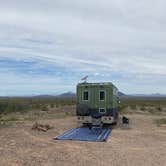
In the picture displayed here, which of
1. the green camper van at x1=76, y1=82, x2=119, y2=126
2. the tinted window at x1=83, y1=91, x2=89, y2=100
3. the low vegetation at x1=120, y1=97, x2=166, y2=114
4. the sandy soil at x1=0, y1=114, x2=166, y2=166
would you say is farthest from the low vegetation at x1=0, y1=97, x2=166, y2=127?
the sandy soil at x1=0, y1=114, x2=166, y2=166

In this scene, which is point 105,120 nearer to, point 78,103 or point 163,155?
point 78,103

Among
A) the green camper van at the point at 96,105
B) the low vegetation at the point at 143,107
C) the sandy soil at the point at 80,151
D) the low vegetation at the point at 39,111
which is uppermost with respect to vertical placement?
the green camper van at the point at 96,105

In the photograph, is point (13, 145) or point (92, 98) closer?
point (13, 145)

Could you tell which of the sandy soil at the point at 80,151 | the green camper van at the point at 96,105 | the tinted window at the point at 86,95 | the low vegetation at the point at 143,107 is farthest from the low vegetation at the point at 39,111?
the sandy soil at the point at 80,151

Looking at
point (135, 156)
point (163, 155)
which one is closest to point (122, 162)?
point (135, 156)

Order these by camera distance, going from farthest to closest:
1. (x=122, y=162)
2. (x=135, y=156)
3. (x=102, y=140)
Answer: (x=102, y=140), (x=135, y=156), (x=122, y=162)

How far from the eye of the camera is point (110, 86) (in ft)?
77.6

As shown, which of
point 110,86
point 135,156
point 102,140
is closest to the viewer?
point 135,156

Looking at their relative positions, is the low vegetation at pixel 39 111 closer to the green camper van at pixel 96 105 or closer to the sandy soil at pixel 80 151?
the green camper van at pixel 96 105

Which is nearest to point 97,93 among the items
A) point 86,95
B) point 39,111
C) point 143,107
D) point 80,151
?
point 86,95

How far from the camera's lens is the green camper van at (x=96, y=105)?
23469mm

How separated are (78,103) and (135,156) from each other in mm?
10988

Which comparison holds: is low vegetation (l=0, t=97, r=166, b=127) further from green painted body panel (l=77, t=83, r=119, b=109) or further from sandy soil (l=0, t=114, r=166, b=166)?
sandy soil (l=0, t=114, r=166, b=166)

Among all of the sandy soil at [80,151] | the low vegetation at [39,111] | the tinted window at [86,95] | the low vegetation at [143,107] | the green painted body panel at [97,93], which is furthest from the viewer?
the low vegetation at [143,107]
